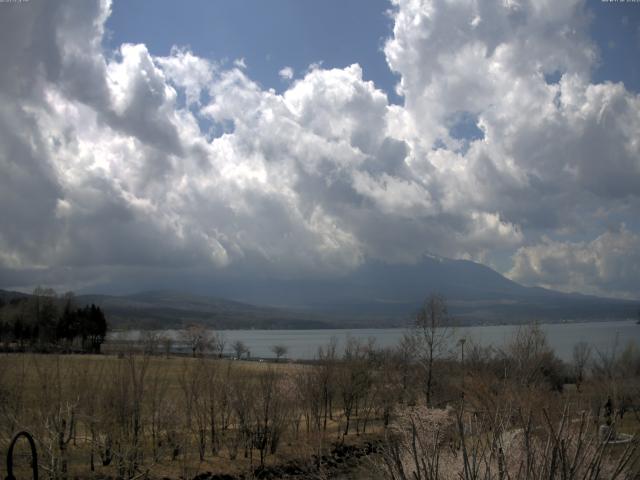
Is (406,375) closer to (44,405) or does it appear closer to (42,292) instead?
(44,405)

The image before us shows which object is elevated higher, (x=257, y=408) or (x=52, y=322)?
(x=52, y=322)

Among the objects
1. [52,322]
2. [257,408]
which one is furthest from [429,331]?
[52,322]

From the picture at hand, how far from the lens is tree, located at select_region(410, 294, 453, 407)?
48.8 metres

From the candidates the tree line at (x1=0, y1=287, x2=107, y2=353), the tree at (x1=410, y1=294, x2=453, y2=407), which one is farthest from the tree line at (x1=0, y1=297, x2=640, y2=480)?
the tree line at (x1=0, y1=287, x2=107, y2=353)

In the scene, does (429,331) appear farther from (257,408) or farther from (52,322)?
(52,322)

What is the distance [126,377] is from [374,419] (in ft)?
93.3

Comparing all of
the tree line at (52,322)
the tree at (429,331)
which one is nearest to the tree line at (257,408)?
the tree at (429,331)

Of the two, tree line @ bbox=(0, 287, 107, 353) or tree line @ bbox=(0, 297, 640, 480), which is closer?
tree line @ bbox=(0, 297, 640, 480)

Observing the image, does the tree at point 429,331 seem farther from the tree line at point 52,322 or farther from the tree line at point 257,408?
the tree line at point 52,322

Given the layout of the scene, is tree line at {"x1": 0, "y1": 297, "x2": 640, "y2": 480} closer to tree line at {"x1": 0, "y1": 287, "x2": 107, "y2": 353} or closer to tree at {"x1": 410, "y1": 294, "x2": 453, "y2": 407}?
tree at {"x1": 410, "y1": 294, "x2": 453, "y2": 407}

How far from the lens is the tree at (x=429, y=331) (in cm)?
4878

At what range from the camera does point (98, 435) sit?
1090 inches

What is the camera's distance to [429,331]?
50188 mm

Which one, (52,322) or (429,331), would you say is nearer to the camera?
(429,331)
